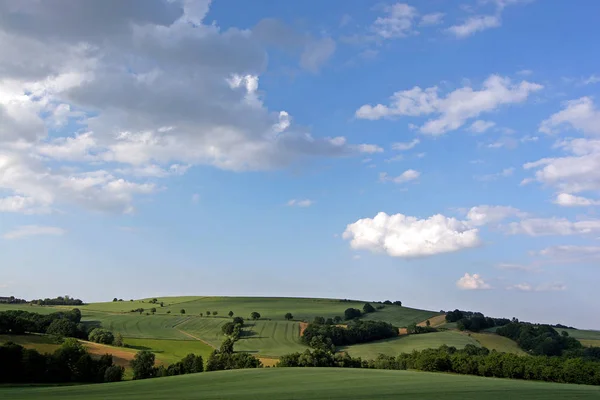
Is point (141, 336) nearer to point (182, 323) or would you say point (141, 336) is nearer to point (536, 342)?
point (182, 323)

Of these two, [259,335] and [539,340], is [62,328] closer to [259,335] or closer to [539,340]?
[259,335]

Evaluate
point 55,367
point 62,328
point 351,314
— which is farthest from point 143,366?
point 351,314

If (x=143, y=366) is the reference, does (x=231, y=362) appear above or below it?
above

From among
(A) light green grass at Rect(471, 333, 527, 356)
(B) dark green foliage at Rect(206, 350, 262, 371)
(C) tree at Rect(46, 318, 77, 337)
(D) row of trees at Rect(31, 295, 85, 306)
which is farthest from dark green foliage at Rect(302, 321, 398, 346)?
(D) row of trees at Rect(31, 295, 85, 306)

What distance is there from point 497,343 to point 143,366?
8679 centimetres

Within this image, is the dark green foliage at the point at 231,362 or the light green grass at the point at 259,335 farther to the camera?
the light green grass at the point at 259,335

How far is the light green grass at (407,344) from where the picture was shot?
114 metres

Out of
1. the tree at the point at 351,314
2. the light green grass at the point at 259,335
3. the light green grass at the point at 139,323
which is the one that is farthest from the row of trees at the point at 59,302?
the tree at the point at 351,314

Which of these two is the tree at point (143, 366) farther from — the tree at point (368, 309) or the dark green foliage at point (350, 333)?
the tree at point (368, 309)

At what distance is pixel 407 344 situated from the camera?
12294cm

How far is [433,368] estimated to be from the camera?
8475cm

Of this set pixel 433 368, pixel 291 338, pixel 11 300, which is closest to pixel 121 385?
pixel 433 368

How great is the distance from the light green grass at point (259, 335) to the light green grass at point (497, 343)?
45244 millimetres

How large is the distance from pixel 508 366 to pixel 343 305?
118142 millimetres
